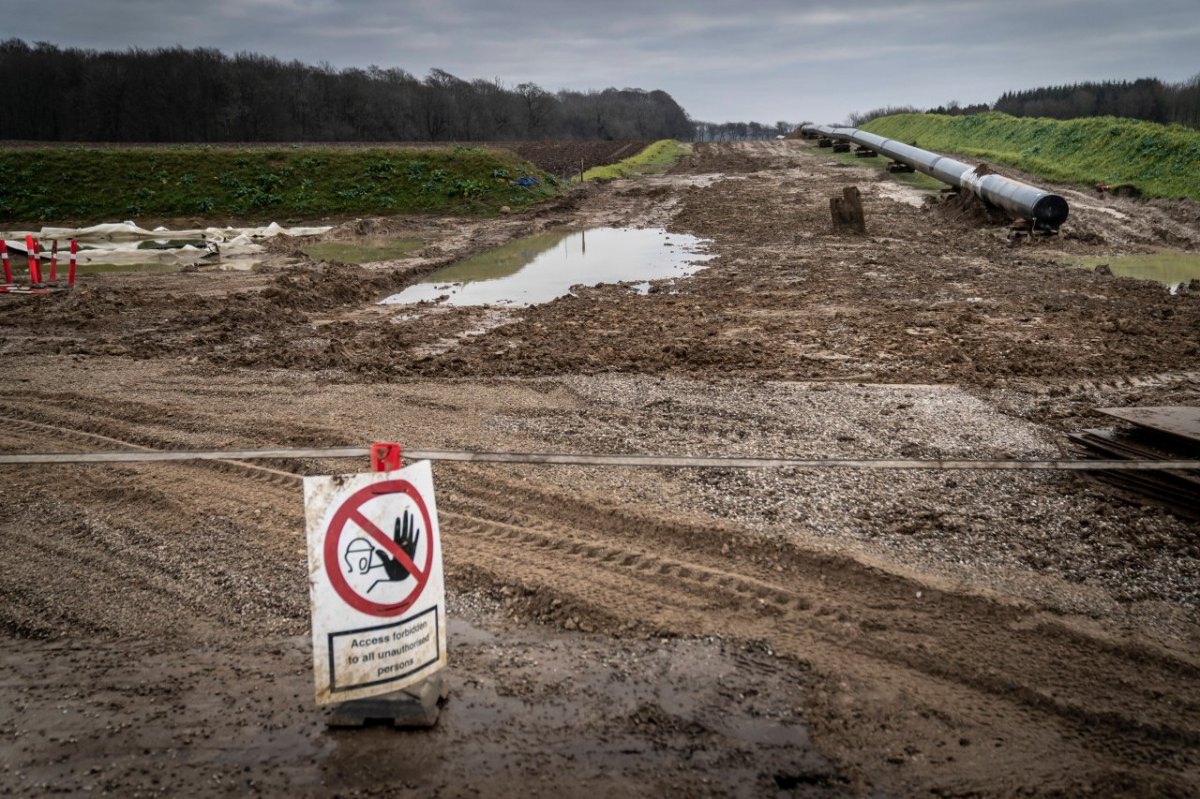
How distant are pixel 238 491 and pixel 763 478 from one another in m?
3.97

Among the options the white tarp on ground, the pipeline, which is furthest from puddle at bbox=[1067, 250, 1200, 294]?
the white tarp on ground

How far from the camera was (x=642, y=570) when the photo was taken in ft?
16.5

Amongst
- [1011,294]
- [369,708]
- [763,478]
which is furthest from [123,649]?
[1011,294]

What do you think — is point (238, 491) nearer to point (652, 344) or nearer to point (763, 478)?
point (763, 478)

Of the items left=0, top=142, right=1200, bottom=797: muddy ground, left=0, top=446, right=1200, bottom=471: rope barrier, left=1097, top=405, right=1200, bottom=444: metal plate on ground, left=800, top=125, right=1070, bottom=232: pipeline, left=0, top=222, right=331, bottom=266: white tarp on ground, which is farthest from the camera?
left=0, top=222, right=331, bottom=266: white tarp on ground

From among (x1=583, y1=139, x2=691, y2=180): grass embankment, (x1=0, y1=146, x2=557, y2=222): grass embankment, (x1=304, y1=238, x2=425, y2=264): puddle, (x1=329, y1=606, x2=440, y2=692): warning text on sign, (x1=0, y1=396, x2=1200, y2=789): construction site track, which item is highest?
(x1=583, y1=139, x2=691, y2=180): grass embankment

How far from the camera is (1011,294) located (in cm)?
1315

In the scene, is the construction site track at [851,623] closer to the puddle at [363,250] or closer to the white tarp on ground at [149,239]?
the puddle at [363,250]

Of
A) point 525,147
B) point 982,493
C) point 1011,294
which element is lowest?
point 982,493

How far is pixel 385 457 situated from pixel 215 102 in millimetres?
65453

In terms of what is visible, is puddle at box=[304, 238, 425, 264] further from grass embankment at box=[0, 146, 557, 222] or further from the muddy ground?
the muddy ground

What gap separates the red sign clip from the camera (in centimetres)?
342

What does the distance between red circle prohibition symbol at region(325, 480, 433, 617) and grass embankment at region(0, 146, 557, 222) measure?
24993mm

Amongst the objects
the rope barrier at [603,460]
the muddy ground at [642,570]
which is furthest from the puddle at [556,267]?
the rope barrier at [603,460]
